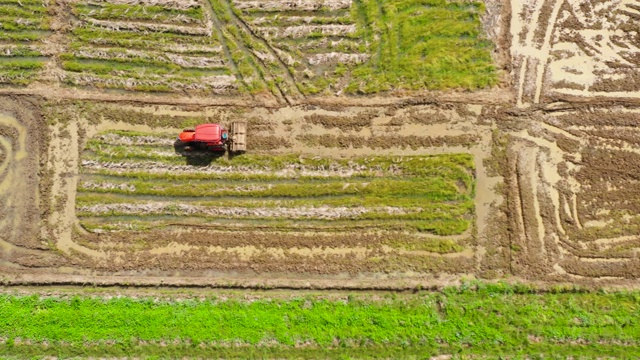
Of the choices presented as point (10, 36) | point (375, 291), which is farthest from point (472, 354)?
point (10, 36)

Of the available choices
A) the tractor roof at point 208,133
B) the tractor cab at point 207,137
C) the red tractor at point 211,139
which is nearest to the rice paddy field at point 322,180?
the red tractor at point 211,139

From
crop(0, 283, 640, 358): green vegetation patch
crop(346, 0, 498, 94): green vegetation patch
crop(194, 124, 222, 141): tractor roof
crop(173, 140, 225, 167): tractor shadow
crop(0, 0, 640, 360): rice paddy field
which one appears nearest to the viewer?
crop(0, 283, 640, 358): green vegetation patch

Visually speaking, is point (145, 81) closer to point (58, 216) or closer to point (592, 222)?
point (58, 216)

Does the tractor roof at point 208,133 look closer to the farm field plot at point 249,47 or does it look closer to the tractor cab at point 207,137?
the tractor cab at point 207,137

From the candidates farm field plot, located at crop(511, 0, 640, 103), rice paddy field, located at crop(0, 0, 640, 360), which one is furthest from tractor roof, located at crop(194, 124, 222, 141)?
farm field plot, located at crop(511, 0, 640, 103)

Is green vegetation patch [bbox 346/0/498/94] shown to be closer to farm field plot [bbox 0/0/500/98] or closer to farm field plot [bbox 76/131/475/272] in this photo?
farm field plot [bbox 0/0/500/98]

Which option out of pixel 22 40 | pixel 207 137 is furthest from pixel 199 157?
pixel 22 40
